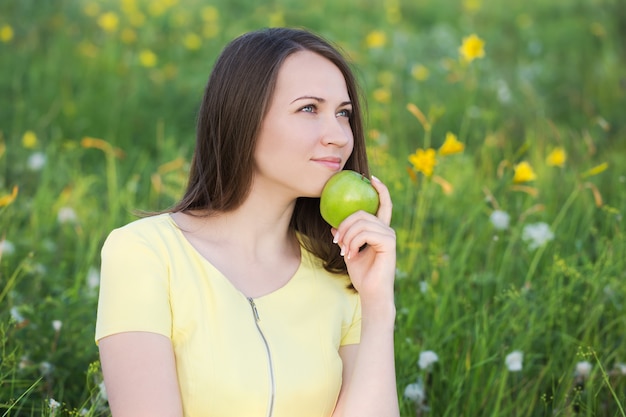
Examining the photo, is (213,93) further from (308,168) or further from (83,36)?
(83,36)

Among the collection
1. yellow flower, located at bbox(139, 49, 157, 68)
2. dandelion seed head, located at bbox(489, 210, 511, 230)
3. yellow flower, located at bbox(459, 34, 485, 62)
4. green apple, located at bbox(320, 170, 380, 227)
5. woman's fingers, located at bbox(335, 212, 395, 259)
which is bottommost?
dandelion seed head, located at bbox(489, 210, 511, 230)

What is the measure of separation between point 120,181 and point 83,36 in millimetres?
2076

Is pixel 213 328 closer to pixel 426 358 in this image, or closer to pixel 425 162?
pixel 426 358

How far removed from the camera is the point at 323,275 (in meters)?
2.42

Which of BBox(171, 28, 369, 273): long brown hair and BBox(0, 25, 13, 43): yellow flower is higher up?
BBox(171, 28, 369, 273): long brown hair

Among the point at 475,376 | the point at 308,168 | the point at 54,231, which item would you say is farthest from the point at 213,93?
the point at 54,231

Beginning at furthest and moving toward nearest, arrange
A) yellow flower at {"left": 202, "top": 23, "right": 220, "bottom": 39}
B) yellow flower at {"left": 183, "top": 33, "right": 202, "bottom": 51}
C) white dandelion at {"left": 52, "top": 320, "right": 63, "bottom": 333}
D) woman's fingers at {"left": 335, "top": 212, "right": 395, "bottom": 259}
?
yellow flower at {"left": 202, "top": 23, "right": 220, "bottom": 39} → yellow flower at {"left": 183, "top": 33, "right": 202, "bottom": 51} → white dandelion at {"left": 52, "top": 320, "right": 63, "bottom": 333} → woman's fingers at {"left": 335, "top": 212, "right": 395, "bottom": 259}

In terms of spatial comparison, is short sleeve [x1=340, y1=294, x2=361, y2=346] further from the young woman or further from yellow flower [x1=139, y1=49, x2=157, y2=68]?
yellow flower [x1=139, y1=49, x2=157, y2=68]

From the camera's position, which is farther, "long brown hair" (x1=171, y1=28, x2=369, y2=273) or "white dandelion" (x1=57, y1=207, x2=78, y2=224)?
"white dandelion" (x1=57, y1=207, x2=78, y2=224)

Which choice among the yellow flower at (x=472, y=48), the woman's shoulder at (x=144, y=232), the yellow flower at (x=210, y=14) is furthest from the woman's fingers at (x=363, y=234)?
the yellow flower at (x=210, y=14)

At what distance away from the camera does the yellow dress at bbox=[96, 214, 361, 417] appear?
204cm

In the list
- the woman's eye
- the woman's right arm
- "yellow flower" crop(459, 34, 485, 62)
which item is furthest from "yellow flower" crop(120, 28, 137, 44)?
the woman's right arm

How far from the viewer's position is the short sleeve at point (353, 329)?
7.90ft

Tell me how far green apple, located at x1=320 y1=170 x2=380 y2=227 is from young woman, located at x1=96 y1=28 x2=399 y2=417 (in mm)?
26
